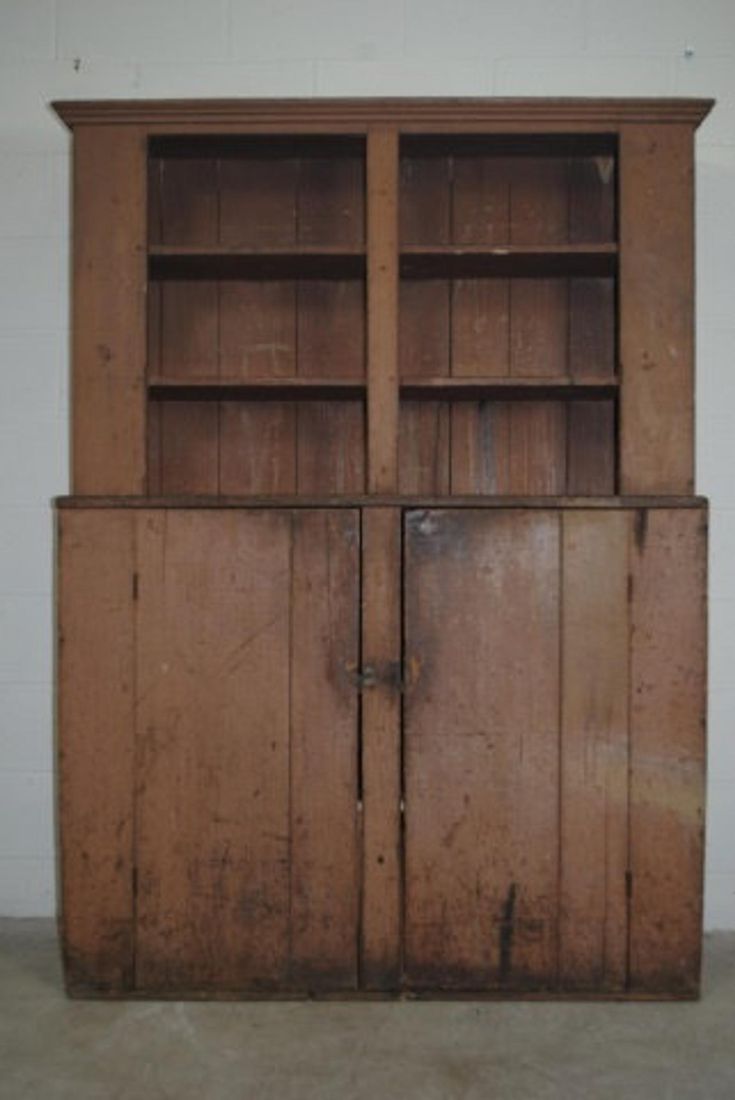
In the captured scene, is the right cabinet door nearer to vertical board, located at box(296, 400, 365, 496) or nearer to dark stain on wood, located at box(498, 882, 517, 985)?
dark stain on wood, located at box(498, 882, 517, 985)

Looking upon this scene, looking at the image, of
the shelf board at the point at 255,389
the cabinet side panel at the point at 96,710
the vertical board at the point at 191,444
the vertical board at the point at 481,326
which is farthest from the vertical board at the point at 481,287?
the cabinet side panel at the point at 96,710

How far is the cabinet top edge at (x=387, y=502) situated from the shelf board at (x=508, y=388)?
0.28m

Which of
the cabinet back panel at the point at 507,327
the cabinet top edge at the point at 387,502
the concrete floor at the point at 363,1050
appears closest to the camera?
the concrete floor at the point at 363,1050

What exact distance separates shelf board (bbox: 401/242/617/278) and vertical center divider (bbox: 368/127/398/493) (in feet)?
0.23

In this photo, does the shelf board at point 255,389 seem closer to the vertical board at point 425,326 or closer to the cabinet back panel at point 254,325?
the cabinet back panel at point 254,325

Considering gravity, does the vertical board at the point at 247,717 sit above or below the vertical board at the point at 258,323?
below

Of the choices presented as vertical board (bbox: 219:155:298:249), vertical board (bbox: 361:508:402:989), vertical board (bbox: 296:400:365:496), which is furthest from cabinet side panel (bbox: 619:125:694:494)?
vertical board (bbox: 219:155:298:249)

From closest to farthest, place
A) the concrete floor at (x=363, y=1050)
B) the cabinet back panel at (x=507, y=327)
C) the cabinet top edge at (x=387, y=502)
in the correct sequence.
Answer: the concrete floor at (x=363, y=1050)
the cabinet top edge at (x=387, y=502)
the cabinet back panel at (x=507, y=327)

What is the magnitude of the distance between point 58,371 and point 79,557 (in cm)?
67

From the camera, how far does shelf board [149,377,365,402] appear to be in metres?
2.02

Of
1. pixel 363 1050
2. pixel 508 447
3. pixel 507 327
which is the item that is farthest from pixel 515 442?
pixel 363 1050

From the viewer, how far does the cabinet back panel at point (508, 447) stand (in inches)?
89.4

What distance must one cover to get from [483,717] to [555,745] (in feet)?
0.60

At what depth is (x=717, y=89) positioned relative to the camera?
2.33 m
